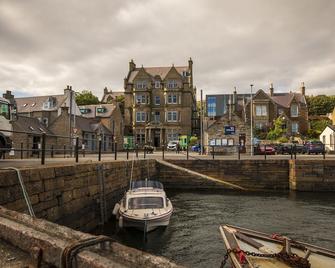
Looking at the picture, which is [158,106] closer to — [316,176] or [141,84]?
[141,84]

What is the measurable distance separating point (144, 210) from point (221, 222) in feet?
13.0

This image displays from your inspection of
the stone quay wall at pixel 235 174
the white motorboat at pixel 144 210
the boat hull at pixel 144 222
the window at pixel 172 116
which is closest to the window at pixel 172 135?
the window at pixel 172 116

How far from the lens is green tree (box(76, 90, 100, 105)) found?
7769 centimetres

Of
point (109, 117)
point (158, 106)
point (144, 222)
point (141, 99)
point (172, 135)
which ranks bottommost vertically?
point (144, 222)

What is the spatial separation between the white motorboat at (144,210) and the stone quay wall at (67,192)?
1241 mm

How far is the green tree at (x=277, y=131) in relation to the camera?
192 feet

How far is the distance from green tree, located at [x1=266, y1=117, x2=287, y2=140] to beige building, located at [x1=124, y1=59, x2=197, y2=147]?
1356cm

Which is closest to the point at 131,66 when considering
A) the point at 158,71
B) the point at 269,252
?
the point at 158,71

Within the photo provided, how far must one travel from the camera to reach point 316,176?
85.4 feet

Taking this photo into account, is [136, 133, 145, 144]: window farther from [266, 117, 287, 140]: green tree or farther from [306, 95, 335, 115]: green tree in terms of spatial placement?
[306, 95, 335, 115]: green tree

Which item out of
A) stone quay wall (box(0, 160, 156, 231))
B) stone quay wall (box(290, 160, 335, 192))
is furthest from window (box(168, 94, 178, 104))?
stone quay wall (box(0, 160, 156, 231))

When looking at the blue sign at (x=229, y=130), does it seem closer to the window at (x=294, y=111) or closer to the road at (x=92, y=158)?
the road at (x=92, y=158)

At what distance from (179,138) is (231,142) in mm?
21903

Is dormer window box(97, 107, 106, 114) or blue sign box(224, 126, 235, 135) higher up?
dormer window box(97, 107, 106, 114)
